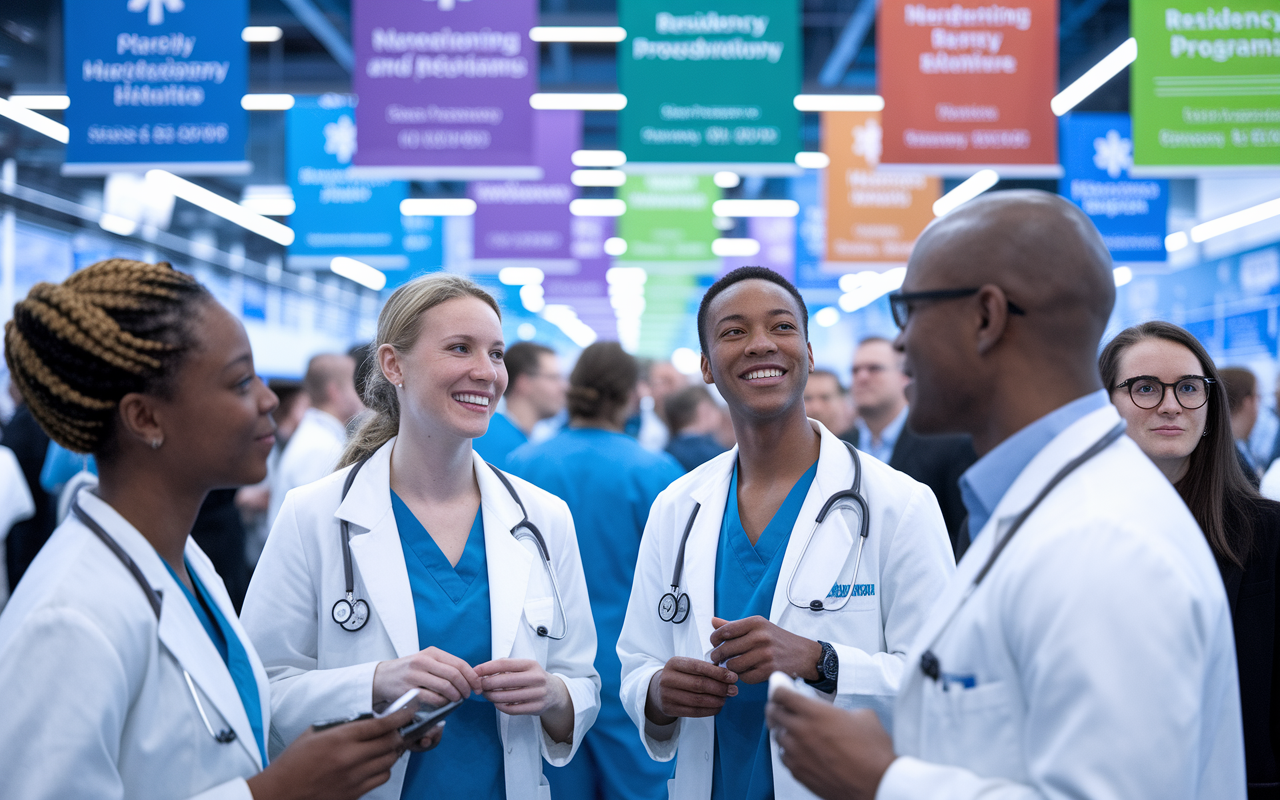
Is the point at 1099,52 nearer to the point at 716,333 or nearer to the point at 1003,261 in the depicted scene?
the point at 716,333

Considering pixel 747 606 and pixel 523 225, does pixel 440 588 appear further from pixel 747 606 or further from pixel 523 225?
pixel 523 225

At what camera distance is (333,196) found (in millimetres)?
7844

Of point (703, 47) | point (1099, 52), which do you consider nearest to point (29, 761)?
point (703, 47)

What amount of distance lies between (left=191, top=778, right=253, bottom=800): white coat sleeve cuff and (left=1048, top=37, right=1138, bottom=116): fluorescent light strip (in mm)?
5243

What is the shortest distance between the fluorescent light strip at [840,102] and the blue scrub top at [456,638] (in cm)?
692

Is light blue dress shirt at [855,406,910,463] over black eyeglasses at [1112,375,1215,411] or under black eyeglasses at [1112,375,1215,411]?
under

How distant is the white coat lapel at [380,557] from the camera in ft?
7.04

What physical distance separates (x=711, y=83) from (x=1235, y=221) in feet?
31.6

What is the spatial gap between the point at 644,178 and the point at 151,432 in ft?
29.3

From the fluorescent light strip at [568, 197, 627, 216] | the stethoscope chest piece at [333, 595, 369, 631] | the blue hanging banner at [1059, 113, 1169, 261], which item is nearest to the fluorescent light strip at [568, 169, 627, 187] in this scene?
the fluorescent light strip at [568, 197, 627, 216]

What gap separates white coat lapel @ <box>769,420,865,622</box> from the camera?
2.12m

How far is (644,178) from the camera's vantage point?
1005cm

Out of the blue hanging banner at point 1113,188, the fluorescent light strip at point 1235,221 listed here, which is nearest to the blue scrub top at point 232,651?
the blue hanging banner at point 1113,188

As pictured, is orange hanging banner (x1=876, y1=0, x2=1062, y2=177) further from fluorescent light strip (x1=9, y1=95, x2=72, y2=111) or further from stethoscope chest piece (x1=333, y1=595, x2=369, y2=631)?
fluorescent light strip (x1=9, y1=95, x2=72, y2=111)
